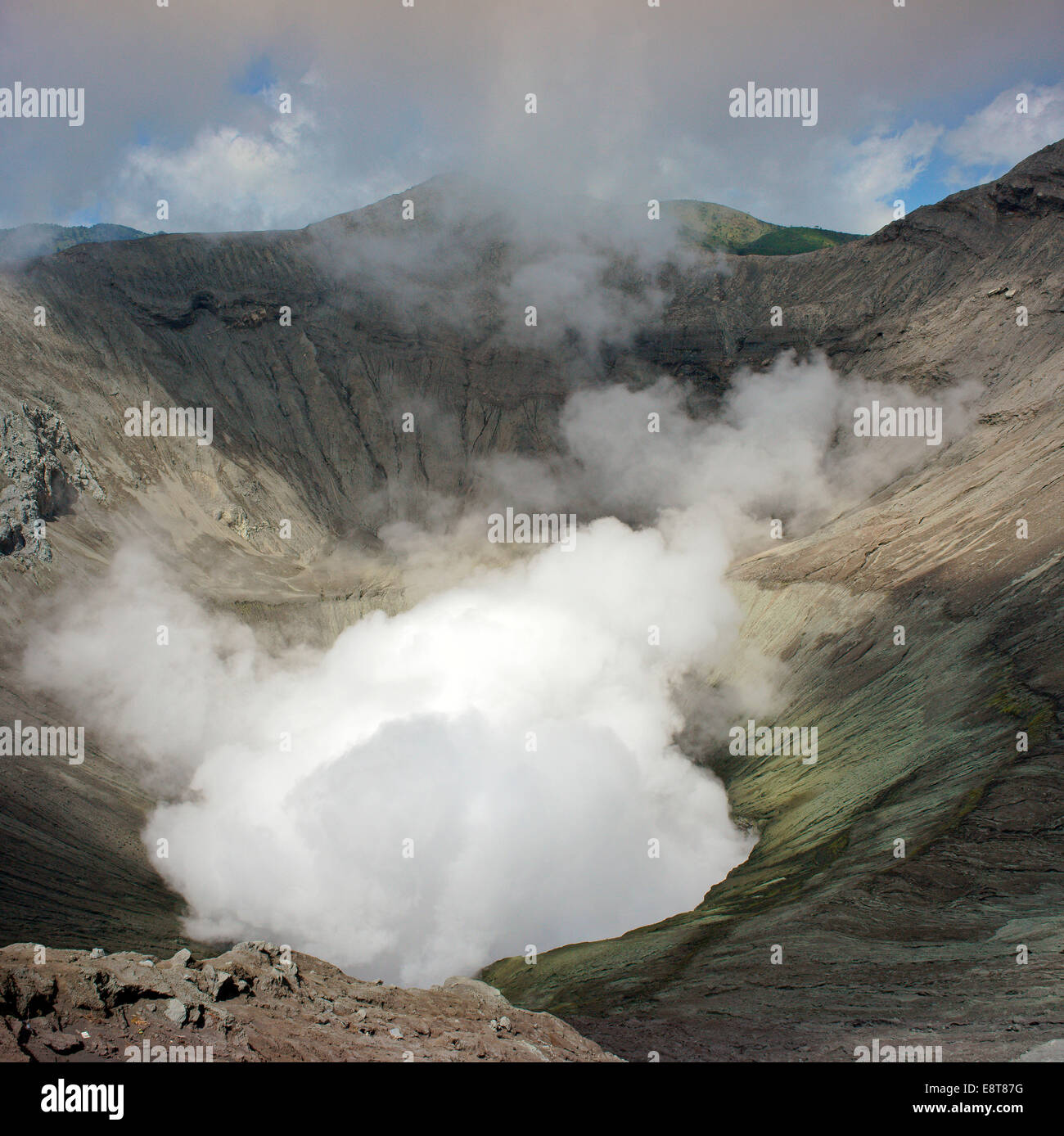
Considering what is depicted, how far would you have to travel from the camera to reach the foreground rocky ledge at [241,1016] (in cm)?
1116

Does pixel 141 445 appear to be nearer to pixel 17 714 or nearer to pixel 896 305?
pixel 17 714

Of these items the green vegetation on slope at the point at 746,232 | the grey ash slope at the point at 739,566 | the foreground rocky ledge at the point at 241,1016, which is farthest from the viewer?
the green vegetation on slope at the point at 746,232

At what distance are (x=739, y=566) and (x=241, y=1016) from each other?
58641mm

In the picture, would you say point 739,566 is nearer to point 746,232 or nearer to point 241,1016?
point 241,1016

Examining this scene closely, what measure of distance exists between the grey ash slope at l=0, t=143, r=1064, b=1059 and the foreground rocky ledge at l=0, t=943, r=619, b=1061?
166 inches

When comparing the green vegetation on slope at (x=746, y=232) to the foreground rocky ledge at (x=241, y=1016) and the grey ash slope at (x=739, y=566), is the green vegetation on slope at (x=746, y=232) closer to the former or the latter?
the grey ash slope at (x=739, y=566)

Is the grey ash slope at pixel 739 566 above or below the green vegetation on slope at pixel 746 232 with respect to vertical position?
below

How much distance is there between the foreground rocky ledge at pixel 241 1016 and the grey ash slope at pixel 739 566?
4219mm

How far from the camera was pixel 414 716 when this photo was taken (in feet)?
179

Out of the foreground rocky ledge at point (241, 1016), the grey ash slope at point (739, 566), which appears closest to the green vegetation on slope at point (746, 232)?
the grey ash slope at point (739, 566)

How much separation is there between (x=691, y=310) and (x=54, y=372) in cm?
6784

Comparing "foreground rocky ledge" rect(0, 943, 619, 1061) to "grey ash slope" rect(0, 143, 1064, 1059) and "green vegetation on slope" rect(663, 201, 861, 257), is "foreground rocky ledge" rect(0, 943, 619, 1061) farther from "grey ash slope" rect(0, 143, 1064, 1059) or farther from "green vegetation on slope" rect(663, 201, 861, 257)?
"green vegetation on slope" rect(663, 201, 861, 257)

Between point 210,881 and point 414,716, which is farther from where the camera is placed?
point 414,716
